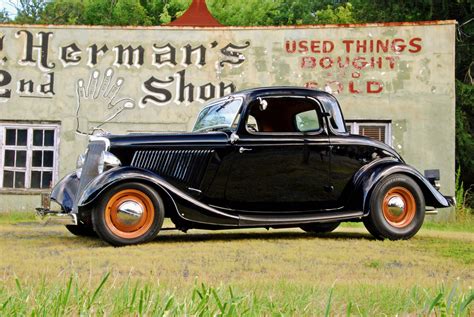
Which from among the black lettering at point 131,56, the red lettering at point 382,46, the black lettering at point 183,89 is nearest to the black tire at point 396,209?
the red lettering at point 382,46

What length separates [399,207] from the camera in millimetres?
6051

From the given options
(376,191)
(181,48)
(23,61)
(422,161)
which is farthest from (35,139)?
(376,191)

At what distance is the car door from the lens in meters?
5.87

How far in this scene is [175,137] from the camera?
5883mm

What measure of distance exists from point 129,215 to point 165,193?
0.35 m

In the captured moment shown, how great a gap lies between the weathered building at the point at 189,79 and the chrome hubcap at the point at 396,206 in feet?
20.7

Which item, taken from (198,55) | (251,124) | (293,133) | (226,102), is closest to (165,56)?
(198,55)

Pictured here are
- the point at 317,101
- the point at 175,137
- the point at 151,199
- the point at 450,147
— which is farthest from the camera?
the point at 450,147

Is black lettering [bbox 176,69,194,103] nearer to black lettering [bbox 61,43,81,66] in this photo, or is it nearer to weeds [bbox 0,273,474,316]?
black lettering [bbox 61,43,81,66]

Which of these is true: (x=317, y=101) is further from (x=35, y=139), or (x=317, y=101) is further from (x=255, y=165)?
(x=35, y=139)

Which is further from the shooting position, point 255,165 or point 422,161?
point 422,161

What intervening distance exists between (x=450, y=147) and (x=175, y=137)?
7.64m

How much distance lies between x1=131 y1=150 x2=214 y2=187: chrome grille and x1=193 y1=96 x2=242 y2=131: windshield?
1.64ft

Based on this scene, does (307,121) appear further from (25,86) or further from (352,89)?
(25,86)
